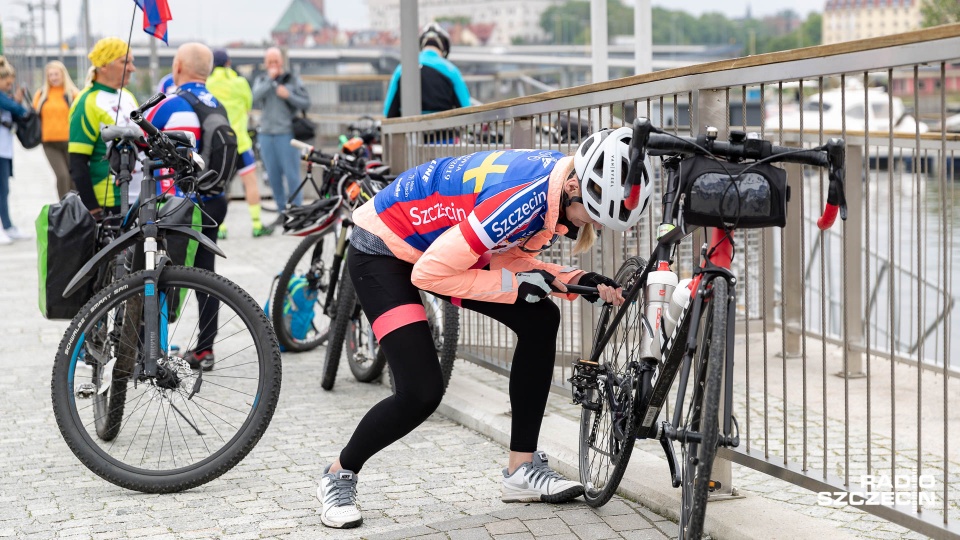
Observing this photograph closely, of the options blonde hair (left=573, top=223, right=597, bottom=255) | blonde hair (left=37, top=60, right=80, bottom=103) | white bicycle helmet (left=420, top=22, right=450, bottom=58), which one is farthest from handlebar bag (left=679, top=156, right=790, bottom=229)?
blonde hair (left=37, top=60, right=80, bottom=103)

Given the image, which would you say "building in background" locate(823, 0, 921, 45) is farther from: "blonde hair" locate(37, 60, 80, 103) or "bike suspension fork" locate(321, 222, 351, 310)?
"bike suspension fork" locate(321, 222, 351, 310)

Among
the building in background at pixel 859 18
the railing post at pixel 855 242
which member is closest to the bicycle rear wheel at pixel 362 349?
the railing post at pixel 855 242

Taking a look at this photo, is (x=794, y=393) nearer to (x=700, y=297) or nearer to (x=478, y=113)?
(x=478, y=113)

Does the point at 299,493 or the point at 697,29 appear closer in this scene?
the point at 299,493

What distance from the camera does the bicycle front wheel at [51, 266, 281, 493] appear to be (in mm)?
4918

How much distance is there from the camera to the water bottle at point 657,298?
3.97 meters

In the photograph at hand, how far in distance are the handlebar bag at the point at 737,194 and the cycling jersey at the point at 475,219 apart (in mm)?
667

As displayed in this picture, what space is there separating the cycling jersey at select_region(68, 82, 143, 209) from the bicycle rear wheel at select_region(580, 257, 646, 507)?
3276 mm

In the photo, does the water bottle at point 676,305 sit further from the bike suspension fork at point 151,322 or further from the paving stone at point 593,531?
the bike suspension fork at point 151,322

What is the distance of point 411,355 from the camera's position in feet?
14.7

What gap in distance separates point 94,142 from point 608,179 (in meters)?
3.93

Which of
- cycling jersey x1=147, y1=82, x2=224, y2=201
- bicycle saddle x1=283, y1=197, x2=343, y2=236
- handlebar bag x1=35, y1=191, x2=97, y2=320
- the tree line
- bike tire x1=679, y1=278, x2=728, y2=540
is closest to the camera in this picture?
bike tire x1=679, y1=278, x2=728, y2=540

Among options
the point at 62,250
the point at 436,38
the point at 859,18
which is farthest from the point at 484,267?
the point at 859,18

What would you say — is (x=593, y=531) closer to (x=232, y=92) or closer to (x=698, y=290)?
(x=698, y=290)
